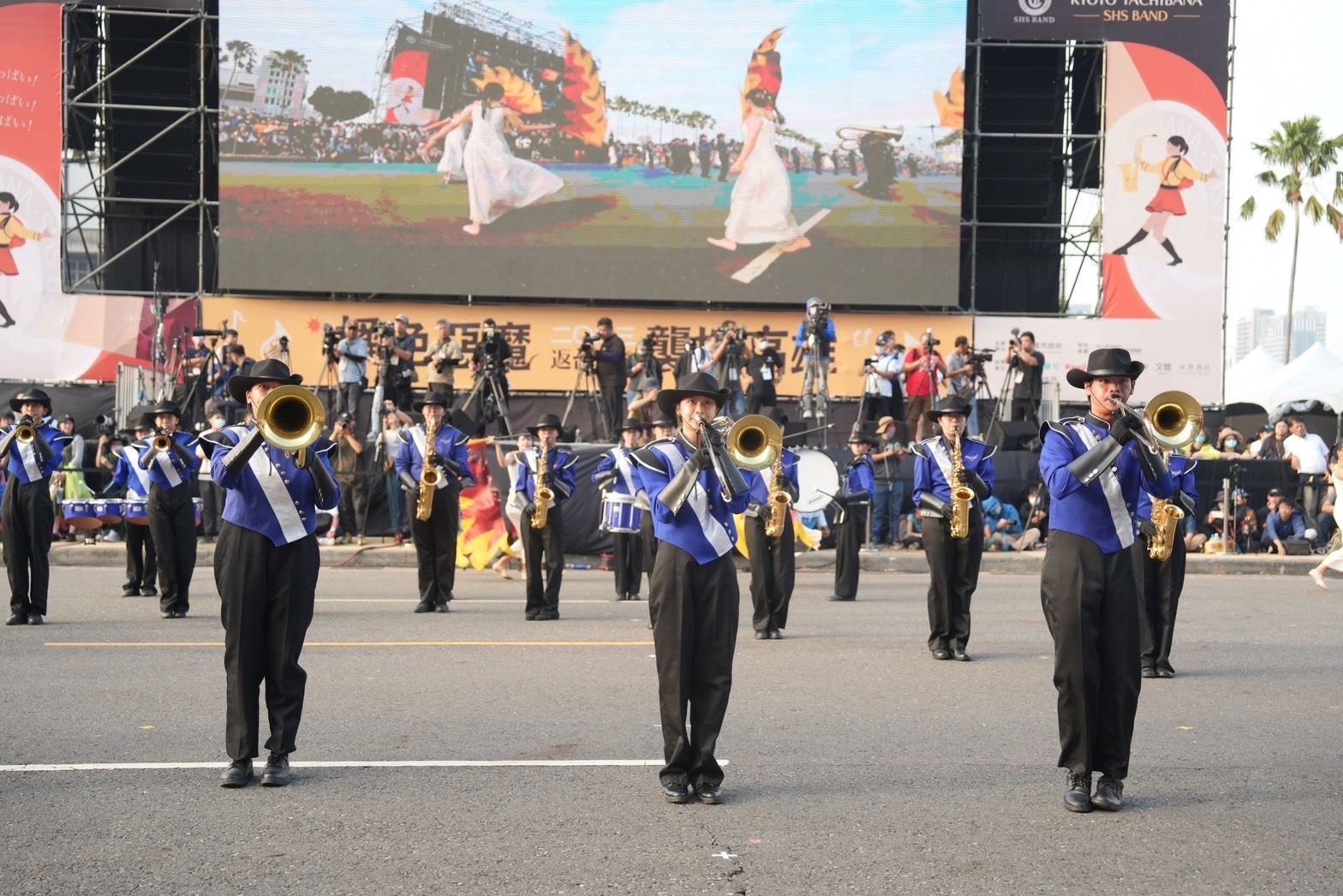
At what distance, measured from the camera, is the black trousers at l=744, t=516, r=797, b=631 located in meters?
13.4

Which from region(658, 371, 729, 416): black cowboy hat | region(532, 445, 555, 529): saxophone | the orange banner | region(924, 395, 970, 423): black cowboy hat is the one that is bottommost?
region(532, 445, 555, 529): saxophone

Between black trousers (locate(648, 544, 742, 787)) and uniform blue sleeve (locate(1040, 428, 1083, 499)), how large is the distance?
1601 millimetres

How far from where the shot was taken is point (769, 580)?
43.7 ft

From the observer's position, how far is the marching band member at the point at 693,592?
7289mm

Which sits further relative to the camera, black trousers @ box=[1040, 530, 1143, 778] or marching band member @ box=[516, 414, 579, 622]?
marching band member @ box=[516, 414, 579, 622]

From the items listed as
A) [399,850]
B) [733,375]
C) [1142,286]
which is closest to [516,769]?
[399,850]

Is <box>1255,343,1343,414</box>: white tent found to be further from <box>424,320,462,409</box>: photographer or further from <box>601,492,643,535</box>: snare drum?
<box>601,492,643,535</box>: snare drum

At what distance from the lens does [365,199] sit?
2778cm

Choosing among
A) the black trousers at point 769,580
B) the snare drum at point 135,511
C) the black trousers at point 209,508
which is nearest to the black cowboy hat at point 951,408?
the black trousers at point 769,580

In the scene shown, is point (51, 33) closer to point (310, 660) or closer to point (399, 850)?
point (310, 660)

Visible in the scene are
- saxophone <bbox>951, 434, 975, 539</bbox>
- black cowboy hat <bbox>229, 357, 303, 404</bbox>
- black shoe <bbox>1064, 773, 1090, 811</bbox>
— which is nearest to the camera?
black shoe <bbox>1064, 773, 1090, 811</bbox>

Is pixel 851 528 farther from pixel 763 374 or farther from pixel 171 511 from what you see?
pixel 171 511

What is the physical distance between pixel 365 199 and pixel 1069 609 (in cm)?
2250

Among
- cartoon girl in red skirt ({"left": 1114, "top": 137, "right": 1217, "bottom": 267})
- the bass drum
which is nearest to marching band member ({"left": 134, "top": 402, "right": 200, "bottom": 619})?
the bass drum
